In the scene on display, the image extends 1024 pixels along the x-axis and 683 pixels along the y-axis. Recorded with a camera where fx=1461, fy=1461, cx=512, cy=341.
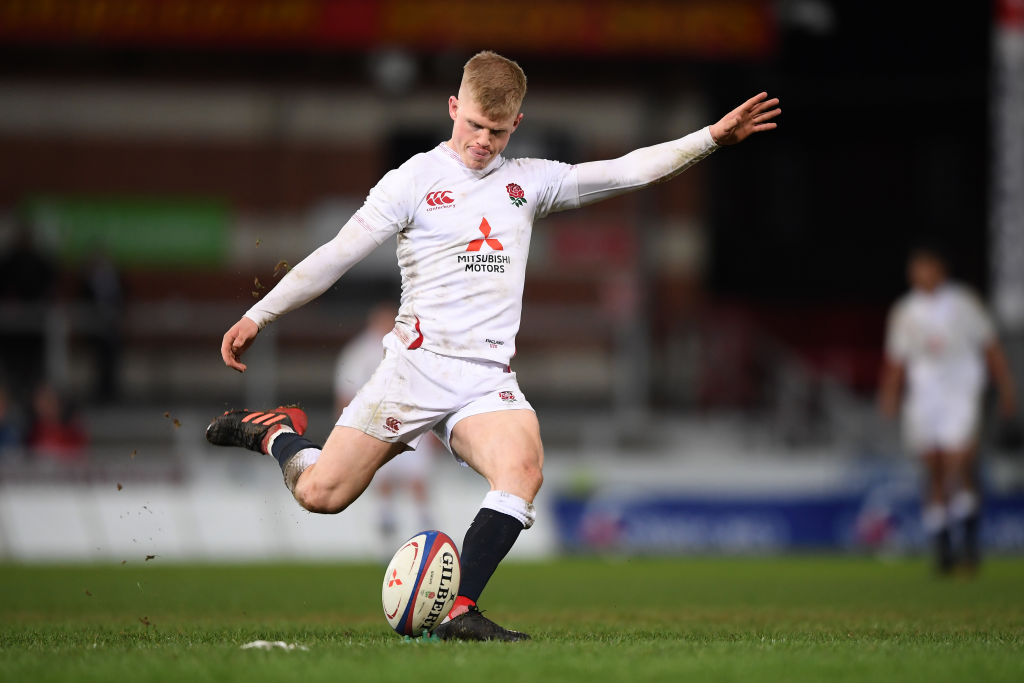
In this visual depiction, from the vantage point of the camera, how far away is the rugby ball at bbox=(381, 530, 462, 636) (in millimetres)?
6305

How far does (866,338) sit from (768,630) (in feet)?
71.6

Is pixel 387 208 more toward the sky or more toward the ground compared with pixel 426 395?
more toward the sky

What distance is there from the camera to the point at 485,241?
22.2ft

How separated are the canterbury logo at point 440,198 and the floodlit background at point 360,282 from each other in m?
11.3

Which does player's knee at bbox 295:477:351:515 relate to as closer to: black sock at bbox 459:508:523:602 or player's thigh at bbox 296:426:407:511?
player's thigh at bbox 296:426:407:511

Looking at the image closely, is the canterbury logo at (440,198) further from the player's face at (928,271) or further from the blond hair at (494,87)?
the player's face at (928,271)

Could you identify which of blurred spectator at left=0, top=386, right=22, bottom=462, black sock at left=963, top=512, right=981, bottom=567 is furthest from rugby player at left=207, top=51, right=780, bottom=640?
blurred spectator at left=0, top=386, right=22, bottom=462

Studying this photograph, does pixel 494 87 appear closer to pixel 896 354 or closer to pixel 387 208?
pixel 387 208

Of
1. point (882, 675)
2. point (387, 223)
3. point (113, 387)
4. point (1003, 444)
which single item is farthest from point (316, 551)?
point (882, 675)

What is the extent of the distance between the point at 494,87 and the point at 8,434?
13.0m

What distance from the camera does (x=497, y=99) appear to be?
6570 millimetres

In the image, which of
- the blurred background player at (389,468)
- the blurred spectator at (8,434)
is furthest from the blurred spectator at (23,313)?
the blurred background player at (389,468)

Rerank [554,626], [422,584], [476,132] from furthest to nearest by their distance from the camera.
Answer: [554,626], [476,132], [422,584]

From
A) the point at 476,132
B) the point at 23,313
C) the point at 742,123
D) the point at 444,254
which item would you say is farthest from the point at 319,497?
the point at 23,313
